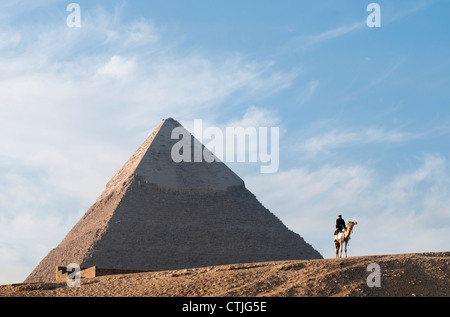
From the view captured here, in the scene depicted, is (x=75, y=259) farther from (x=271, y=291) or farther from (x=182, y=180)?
(x=271, y=291)

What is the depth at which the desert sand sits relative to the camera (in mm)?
15117

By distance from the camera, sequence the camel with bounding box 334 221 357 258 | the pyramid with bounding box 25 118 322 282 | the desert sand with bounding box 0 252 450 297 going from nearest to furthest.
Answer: the desert sand with bounding box 0 252 450 297 < the camel with bounding box 334 221 357 258 < the pyramid with bounding box 25 118 322 282

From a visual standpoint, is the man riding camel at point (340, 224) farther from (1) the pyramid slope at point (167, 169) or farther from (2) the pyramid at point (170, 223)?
(1) the pyramid slope at point (167, 169)

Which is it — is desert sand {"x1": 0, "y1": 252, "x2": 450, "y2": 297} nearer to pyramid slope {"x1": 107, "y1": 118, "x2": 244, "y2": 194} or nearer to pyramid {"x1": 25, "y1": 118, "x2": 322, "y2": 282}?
pyramid {"x1": 25, "y1": 118, "x2": 322, "y2": 282}

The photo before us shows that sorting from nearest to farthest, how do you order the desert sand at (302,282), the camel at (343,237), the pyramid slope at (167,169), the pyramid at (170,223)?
the desert sand at (302,282) < the camel at (343,237) < the pyramid at (170,223) < the pyramid slope at (167,169)

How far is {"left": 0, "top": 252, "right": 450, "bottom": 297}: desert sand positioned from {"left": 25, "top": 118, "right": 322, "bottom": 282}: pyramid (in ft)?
105

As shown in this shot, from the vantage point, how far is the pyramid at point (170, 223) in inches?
2045

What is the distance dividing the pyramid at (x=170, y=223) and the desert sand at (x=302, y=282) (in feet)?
105

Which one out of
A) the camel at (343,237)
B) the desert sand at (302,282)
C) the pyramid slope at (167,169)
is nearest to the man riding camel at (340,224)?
the camel at (343,237)

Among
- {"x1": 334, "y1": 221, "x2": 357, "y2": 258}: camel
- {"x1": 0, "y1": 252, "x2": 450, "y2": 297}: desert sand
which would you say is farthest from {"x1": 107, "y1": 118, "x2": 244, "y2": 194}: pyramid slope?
{"x1": 0, "y1": 252, "x2": 450, "y2": 297}: desert sand

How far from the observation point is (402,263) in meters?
16.6

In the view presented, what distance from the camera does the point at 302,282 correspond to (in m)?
15.5

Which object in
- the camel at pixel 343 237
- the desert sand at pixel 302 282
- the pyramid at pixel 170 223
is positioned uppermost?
the pyramid at pixel 170 223
